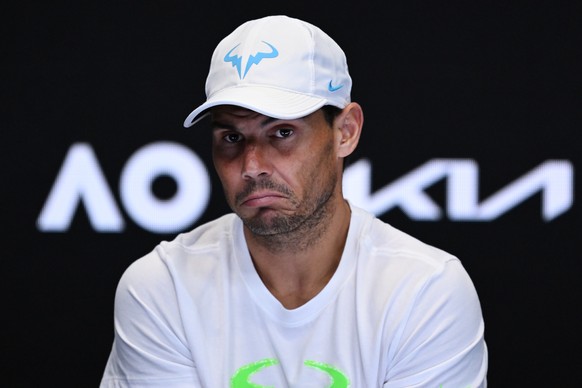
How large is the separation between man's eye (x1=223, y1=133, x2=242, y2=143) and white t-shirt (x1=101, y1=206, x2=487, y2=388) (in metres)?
0.24

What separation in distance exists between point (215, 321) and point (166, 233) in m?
1.09

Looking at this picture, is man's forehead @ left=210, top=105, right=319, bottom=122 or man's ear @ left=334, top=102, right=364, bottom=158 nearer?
man's forehead @ left=210, top=105, right=319, bottom=122

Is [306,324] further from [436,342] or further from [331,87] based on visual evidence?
[331,87]

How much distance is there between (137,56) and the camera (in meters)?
2.96

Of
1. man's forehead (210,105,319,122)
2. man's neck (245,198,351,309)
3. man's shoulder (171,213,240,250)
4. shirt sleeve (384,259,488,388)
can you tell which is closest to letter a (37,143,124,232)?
man's shoulder (171,213,240,250)

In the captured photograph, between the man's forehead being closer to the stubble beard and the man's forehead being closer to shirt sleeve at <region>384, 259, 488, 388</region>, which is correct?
the stubble beard

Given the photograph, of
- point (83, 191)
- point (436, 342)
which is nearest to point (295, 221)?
point (436, 342)

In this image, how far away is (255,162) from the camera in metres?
1.79

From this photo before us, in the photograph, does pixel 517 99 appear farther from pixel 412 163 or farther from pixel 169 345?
pixel 169 345

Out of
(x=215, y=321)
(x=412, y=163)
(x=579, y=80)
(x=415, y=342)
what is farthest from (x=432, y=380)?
(x=579, y=80)

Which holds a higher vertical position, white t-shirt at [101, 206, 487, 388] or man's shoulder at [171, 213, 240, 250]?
man's shoulder at [171, 213, 240, 250]

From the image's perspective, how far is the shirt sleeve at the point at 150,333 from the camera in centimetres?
190

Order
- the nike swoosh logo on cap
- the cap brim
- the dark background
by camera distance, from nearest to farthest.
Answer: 1. the cap brim
2. the nike swoosh logo on cap
3. the dark background

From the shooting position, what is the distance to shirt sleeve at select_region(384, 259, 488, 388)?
1812 millimetres
